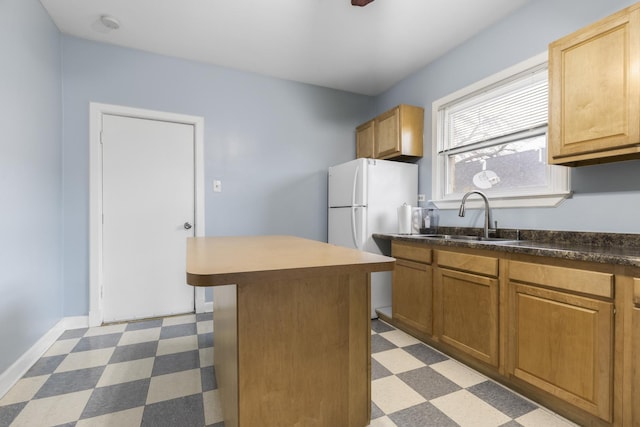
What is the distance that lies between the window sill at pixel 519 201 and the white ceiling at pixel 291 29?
1425 mm

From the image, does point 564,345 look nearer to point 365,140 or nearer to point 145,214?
point 365,140

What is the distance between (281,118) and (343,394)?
9.73 feet

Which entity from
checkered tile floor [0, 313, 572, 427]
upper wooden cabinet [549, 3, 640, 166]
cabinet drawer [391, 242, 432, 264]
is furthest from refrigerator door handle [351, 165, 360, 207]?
upper wooden cabinet [549, 3, 640, 166]

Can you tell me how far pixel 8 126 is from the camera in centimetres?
181

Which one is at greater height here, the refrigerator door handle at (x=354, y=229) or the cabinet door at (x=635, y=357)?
the refrigerator door handle at (x=354, y=229)

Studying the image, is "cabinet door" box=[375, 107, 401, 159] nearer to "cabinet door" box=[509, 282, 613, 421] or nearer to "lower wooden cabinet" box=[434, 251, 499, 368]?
"lower wooden cabinet" box=[434, 251, 499, 368]

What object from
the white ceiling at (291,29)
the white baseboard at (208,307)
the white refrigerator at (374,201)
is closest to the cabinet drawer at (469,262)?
the white refrigerator at (374,201)

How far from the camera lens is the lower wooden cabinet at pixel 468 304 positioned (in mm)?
1811

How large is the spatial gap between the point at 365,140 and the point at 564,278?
101 inches

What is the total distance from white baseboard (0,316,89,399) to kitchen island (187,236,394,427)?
1448 mm

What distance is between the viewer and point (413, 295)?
2.45m

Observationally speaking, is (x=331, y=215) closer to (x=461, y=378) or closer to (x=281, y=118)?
(x=281, y=118)

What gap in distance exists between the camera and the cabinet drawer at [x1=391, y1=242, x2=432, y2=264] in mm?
2311

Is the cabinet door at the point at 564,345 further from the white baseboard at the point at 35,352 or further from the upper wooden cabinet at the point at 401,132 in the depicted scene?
the white baseboard at the point at 35,352
